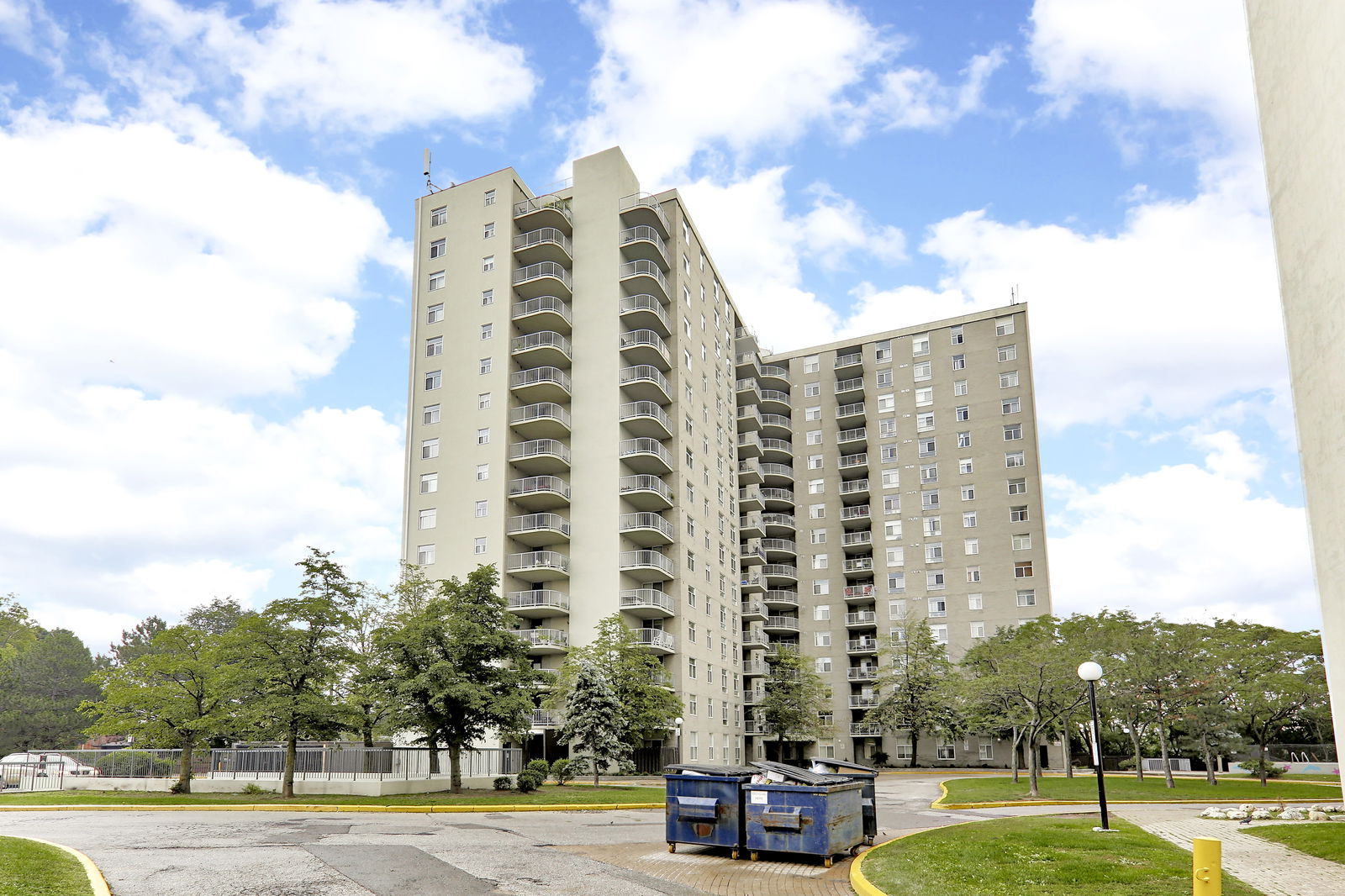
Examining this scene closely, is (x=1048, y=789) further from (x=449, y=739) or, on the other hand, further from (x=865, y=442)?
(x=865, y=442)

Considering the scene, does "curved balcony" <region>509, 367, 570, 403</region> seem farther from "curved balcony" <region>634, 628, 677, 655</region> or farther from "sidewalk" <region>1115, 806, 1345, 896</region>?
"sidewalk" <region>1115, 806, 1345, 896</region>

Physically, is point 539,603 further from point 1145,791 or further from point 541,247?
point 1145,791

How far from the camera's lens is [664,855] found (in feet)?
53.5

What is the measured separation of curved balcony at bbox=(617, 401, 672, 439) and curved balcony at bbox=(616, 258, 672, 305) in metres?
7.67

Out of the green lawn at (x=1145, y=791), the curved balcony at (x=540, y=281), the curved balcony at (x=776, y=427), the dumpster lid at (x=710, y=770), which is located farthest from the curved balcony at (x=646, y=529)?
the dumpster lid at (x=710, y=770)

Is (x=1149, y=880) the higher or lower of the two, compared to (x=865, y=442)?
lower

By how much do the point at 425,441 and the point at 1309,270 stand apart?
54224 millimetres

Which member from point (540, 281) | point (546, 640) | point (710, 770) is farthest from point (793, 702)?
point (710, 770)

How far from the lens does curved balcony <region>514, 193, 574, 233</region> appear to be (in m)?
62.1

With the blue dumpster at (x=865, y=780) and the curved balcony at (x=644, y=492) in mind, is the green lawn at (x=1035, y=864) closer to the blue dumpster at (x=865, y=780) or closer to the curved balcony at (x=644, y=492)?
the blue dumpster at (x=865, y=780)

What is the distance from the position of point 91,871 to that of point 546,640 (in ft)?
138

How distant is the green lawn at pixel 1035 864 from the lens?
1178 centimetres

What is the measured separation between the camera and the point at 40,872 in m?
11.8

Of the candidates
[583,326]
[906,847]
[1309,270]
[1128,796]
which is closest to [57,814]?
[906,847]
